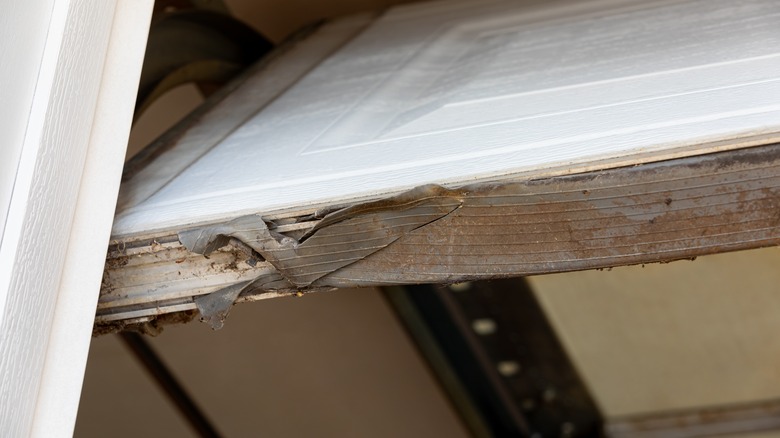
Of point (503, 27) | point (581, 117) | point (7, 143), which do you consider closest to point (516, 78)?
point (581, 117)

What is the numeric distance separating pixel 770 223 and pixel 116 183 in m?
0.64

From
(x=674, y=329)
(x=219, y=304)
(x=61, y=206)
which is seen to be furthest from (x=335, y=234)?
(x=674, y=329)

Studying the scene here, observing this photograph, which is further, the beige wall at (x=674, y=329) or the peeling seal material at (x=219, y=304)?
the beige wall at (x=674, y=329)

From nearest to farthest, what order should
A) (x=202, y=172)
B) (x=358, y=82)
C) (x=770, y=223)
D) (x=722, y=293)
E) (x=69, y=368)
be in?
(x=770, y=223) < (x=69, y=368) < (x=202, y=172) < (x=358, y=82) < (x=722, y=293)

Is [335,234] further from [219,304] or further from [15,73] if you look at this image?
[15,73]

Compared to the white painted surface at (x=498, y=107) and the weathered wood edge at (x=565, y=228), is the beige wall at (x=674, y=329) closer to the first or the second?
the white painted surface at (x=498, y=107)

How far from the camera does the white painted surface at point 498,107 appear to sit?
33.8 inches

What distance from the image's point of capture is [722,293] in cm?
240

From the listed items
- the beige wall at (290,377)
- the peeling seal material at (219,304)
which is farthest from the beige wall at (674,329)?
the peeling seal material at (219,304)

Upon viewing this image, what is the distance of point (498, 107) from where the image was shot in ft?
3.56

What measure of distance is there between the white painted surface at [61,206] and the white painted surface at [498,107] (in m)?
0.07

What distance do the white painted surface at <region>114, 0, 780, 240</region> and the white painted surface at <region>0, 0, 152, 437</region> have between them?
7 centimetres

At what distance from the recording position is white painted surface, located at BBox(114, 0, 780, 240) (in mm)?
858

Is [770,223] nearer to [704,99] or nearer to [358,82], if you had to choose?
[704,99]
